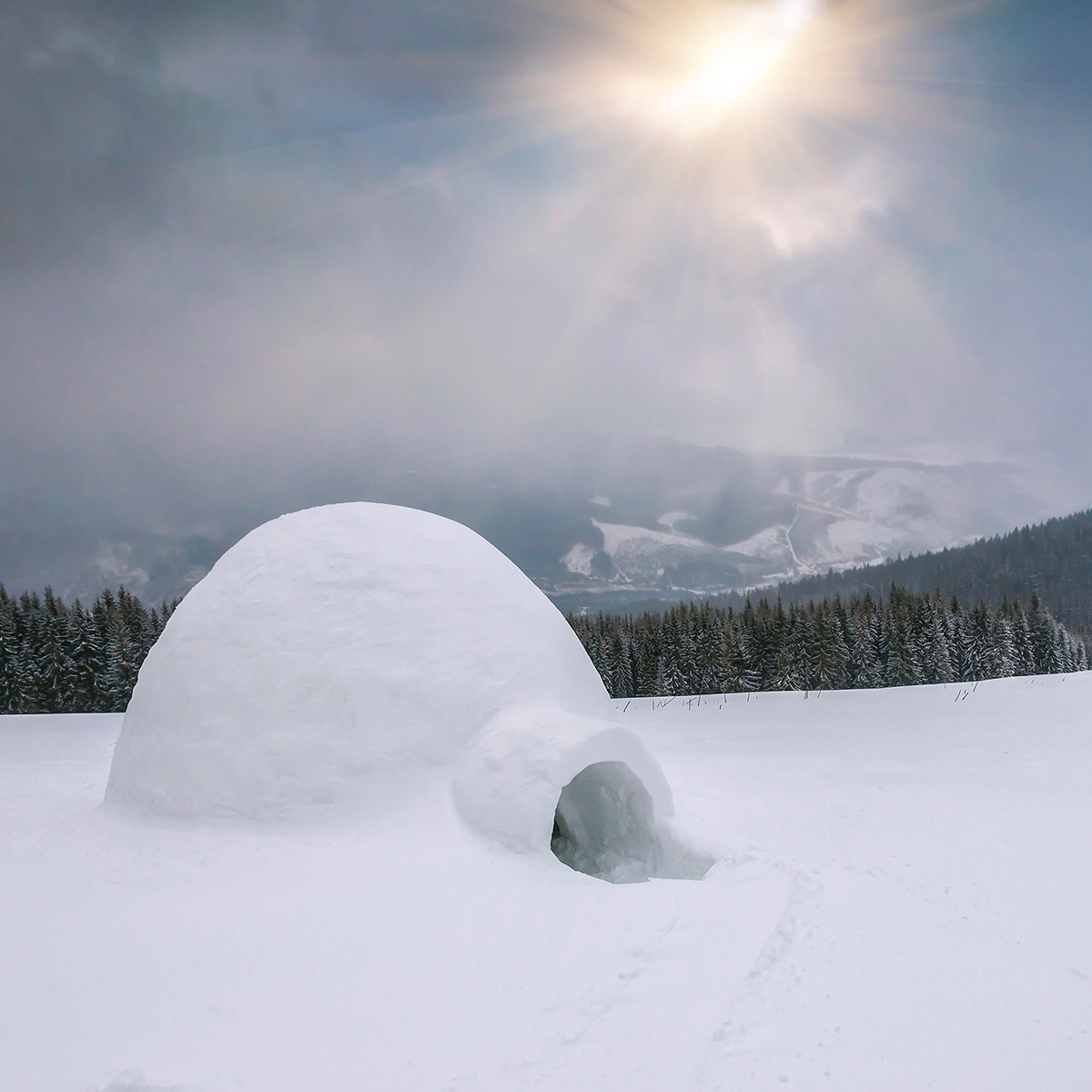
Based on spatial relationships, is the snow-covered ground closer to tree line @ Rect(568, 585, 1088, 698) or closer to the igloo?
the igloo

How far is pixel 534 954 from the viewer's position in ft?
16.9

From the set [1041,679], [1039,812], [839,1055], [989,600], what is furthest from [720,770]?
[989,600]

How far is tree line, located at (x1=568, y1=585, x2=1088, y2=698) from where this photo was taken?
135 ft

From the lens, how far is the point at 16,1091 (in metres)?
3.78

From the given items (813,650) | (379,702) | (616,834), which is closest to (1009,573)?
Result: (813,650)

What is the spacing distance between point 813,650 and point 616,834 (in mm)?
37192

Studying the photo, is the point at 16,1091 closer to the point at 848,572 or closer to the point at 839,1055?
the point at 839,1055

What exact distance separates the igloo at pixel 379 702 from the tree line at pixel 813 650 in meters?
33.2

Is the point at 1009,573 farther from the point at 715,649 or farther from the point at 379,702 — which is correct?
the point at 379,702

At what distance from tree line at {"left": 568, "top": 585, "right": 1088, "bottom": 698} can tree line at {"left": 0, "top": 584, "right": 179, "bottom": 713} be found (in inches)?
1084

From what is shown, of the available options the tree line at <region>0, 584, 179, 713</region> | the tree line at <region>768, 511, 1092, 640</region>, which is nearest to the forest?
the tree line at <region>0, 584, 179, 713</region>

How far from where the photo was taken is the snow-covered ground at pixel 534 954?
395cm

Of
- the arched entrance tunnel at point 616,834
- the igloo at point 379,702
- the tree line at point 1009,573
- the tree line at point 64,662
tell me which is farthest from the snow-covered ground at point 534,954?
the tree line at point 1009,573

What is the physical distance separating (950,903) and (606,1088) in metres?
3.87
